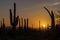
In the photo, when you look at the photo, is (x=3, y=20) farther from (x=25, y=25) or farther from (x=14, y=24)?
(x=14, y=24)

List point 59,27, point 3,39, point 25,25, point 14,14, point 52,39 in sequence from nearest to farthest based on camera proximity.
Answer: point 59,27 → point 52,39 → point 3,39 → point 14,14 → point 25,25

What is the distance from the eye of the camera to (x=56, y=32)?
1031 inches

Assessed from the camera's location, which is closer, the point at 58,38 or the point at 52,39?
the point at 58,38

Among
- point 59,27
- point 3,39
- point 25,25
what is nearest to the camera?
point 59,27

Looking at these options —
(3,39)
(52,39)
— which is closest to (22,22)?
(3,39)

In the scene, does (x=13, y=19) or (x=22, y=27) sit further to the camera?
Result: (x=22, y=27)

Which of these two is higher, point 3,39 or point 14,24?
point 14,24

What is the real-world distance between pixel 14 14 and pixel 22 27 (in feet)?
41.5

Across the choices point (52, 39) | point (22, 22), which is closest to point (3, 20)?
point (22, 22)

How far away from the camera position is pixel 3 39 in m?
31.0

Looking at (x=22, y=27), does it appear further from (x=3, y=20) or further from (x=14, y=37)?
(x=14, y=37)

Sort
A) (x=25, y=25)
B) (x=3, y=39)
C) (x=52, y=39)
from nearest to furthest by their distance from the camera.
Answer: (x=52, y=39), (x=3, y=39), (x=25, y=25)

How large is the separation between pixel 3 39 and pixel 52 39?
23.1 feet

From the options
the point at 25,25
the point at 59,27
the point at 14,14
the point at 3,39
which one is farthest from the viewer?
the point at 25,25
